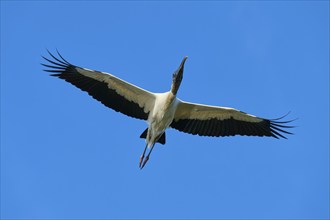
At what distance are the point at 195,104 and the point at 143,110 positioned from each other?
1522mm

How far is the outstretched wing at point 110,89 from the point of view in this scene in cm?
2756

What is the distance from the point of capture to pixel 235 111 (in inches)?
1106

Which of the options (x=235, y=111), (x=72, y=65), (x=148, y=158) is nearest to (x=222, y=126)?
(x=235, y=111)

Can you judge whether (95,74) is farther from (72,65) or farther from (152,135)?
(152,135)

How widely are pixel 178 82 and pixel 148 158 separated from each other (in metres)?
2.44

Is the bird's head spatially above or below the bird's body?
above

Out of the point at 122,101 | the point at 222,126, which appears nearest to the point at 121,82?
the point at 122,101

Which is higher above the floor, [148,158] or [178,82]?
[178,82]

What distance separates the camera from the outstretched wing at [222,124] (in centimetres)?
2831

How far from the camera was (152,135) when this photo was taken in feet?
90.7

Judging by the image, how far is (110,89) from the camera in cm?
2786

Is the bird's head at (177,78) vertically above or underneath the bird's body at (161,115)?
above

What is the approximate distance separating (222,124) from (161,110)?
209cm

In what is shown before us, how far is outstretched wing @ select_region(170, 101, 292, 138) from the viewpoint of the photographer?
28.3m
